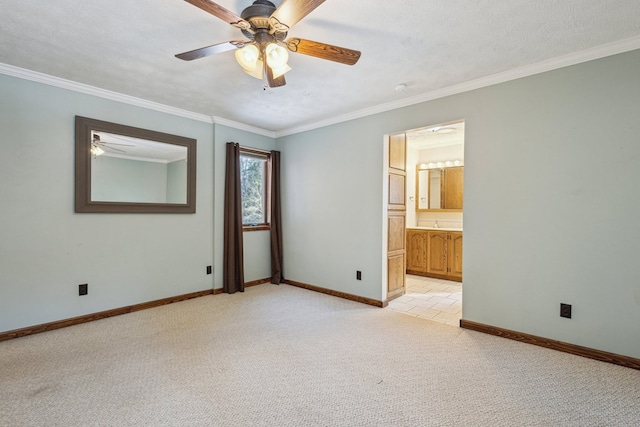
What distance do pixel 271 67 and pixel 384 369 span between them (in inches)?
90.8

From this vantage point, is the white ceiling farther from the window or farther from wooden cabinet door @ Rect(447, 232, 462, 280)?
wooden cabinet door @ Rect(447, 232, 462, 280)

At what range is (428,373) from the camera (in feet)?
7.21

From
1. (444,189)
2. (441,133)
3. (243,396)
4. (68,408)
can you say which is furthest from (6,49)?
(444,189)

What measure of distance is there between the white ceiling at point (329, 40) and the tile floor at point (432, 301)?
8.16ft

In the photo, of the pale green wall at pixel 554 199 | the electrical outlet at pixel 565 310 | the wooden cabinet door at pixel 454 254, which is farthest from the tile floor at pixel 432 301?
the electrical outlet at pixel 565 310

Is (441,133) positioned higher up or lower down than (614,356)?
higher up

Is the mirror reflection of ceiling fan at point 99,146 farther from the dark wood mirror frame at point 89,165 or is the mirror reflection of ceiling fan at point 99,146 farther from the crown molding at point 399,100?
the crown molding at point 399,100

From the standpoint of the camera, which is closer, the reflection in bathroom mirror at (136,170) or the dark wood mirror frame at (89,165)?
the dark wood mirror frame at (89,165)

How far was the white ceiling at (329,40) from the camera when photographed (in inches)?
74.6

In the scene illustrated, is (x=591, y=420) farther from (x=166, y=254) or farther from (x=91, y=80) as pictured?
(x=91, y=80)

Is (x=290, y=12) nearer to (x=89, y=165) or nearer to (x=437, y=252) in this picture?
(x=89, y=165)

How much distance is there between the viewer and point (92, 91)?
3.14 m

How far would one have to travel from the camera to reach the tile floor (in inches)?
134

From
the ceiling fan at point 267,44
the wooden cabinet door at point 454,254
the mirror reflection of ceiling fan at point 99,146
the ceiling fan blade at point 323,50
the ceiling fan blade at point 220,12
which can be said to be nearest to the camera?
the ceiling fan blade at point 220,12
